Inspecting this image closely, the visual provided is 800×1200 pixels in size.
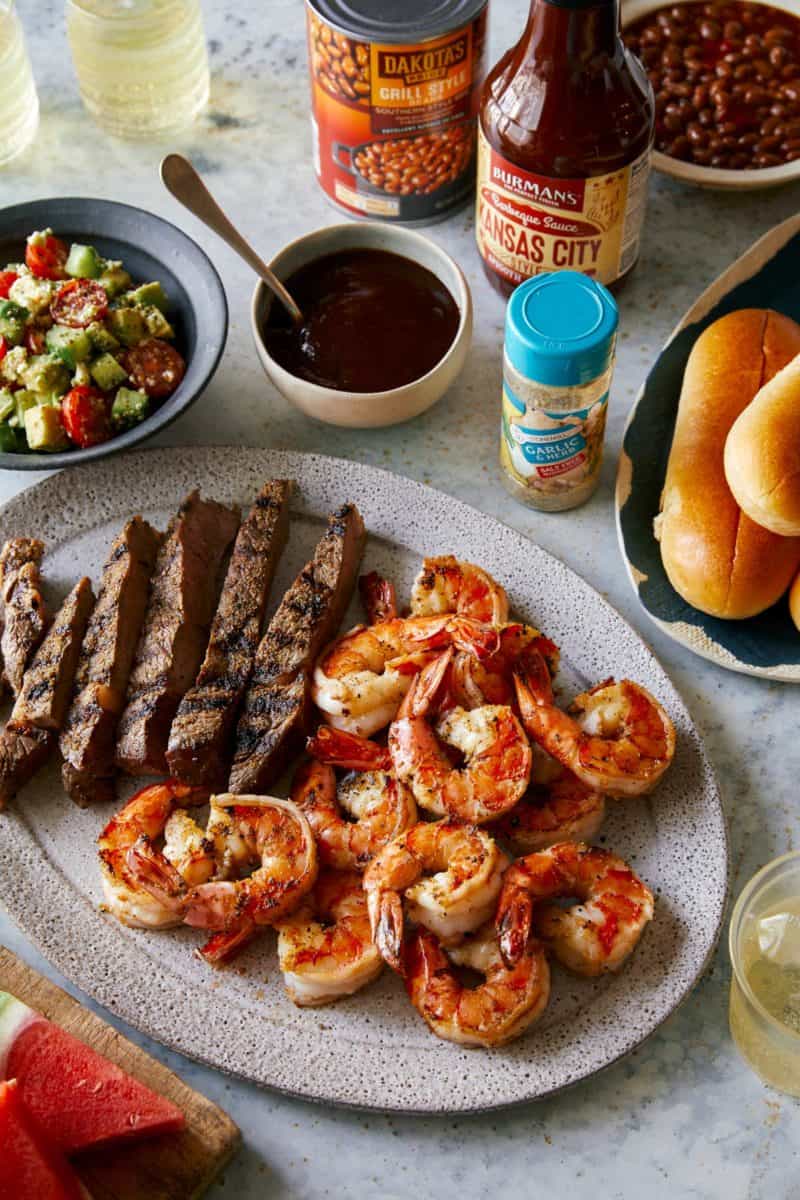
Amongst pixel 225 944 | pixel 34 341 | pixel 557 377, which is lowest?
pixel 225 944

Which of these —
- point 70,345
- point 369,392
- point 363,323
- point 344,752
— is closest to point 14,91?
point 70,345

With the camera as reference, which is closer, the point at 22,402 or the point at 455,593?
the point at 455,593

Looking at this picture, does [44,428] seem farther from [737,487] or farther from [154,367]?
[737,487]

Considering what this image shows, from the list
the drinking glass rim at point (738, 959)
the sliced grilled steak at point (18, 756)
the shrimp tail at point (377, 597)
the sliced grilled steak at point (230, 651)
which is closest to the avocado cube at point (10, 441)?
the sliced grilled steak at point (230, 651)

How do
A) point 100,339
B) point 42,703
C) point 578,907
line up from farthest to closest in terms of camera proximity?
point 100,339, point 42,703, point 578,907

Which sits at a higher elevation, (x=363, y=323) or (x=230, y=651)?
(x=363, y=323)

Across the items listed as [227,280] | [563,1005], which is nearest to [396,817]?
[563,1005]

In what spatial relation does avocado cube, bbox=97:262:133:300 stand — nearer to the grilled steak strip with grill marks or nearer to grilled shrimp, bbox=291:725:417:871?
the grilled steak strip with grill marks

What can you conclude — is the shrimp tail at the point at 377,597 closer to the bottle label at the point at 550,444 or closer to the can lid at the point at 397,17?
the bottle label at the point at 550,444
